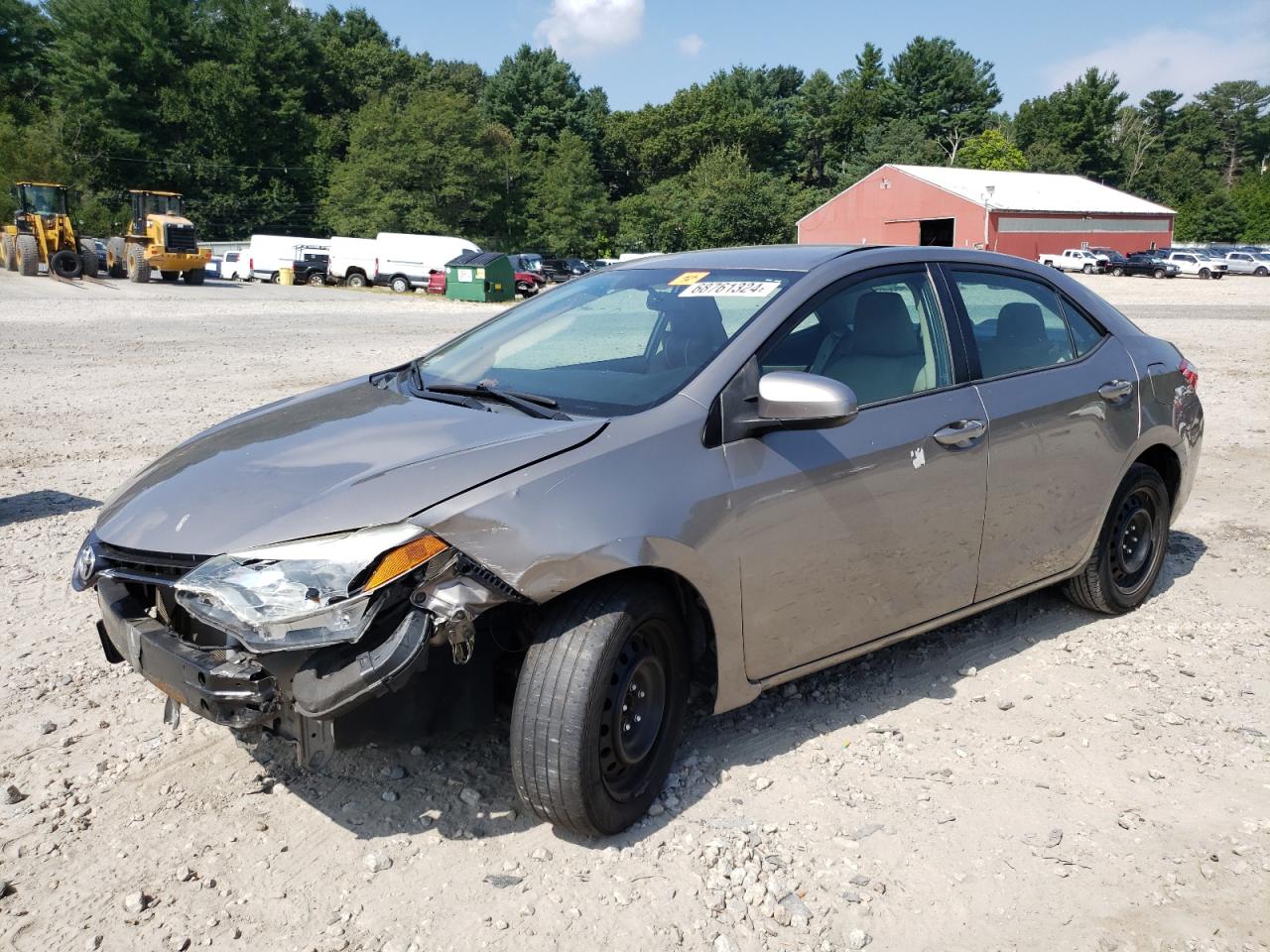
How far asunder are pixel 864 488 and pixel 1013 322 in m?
1.36

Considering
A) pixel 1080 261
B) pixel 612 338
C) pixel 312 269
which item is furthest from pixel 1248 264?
pixel 612 338

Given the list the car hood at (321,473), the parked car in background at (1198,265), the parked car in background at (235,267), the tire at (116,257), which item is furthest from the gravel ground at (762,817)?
the parked car in background at (1198,265)

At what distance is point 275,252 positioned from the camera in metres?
47.0

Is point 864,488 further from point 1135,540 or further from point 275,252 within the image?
point 275,252

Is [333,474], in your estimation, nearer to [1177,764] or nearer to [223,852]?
[223,852]

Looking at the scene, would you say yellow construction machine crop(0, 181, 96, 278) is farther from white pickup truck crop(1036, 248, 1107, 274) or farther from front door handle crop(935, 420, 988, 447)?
white pickup truck crop(1036, 248, 1107, 274)

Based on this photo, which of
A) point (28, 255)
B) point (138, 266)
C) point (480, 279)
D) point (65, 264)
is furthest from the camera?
point (138, 266)

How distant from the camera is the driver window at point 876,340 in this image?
12.4ft

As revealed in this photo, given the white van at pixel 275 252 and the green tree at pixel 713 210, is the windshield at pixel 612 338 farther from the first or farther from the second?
the green tree at pixel 713 210

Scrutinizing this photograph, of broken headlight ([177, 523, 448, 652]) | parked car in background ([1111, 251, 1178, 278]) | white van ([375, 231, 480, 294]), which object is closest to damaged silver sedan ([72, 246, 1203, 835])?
broken headlight ([177, 523, 448, 652])

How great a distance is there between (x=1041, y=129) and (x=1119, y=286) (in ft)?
225

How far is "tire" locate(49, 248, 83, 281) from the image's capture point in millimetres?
37531

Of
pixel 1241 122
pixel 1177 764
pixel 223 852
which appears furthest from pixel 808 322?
pixel 1241 122

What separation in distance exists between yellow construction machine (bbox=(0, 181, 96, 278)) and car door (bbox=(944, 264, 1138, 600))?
3987 cm
